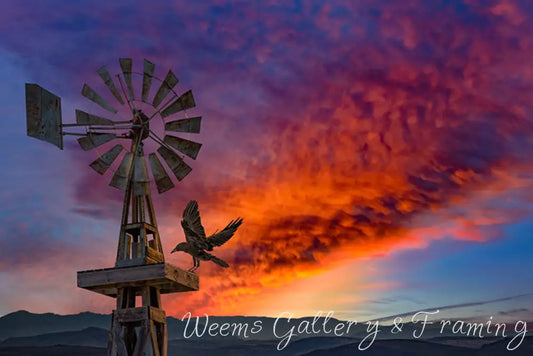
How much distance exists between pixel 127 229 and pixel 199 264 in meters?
2.07

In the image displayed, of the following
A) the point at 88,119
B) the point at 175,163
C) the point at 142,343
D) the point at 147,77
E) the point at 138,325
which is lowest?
the point at 142,343

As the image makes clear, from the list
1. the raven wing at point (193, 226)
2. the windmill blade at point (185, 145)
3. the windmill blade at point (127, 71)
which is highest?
the windmill blade at point (127, 71)

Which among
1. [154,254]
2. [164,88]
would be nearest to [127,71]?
[164,88]

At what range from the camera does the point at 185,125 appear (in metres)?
17.7

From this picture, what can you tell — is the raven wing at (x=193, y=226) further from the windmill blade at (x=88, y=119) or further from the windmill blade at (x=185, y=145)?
the windmill blade at (x=88, y=119)

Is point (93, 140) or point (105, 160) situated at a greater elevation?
point (93, 140)

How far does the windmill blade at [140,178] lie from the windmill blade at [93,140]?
91 centimetres

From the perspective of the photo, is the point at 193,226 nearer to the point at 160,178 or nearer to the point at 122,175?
the point at 160,178

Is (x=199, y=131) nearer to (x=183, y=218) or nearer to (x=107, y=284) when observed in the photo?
(x=183, y=218)

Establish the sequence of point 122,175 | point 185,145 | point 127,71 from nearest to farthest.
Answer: point 122,175 < point 127,71 < point 185,145

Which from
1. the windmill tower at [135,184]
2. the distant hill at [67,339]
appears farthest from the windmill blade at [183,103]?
the distant hill at [67,339]

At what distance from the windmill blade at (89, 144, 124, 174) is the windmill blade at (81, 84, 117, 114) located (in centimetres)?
99

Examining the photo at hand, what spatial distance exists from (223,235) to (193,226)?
829 mm

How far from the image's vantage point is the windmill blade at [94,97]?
55.3 ft
